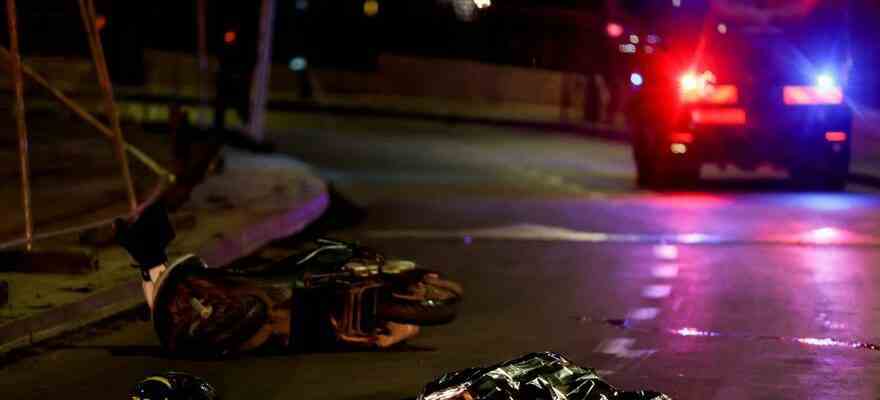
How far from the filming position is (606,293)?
11.1 m

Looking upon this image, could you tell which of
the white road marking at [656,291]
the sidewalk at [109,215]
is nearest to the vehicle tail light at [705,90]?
the sidewalk at [109,215]

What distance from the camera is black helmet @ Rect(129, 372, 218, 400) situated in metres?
7.11

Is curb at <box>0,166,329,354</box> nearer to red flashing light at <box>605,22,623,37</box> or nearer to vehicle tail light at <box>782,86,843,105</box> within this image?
vehicle tail light at <box>782,86,843,105</box>

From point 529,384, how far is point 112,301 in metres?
4.54

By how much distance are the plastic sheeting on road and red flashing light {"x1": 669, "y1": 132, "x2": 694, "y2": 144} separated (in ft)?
40.0

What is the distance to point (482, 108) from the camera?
34250 mm

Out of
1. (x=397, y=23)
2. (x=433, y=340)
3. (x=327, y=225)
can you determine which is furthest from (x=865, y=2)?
(x=433, y=340)

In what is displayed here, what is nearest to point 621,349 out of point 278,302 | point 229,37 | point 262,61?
point 278,302

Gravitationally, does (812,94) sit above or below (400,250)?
above

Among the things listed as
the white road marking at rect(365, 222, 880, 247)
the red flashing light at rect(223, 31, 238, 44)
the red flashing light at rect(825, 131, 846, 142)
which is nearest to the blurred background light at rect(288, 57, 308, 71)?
the red flashing light at rect(223, 31, 238, 44)

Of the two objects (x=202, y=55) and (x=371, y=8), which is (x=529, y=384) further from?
(x=371, y=8)

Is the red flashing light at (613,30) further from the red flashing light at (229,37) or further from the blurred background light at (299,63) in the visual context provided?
the red flashing light at (229,37)

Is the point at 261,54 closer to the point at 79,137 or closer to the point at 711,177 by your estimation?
the point at 79,137

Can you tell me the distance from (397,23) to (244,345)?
38.6 meters
